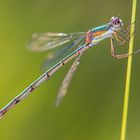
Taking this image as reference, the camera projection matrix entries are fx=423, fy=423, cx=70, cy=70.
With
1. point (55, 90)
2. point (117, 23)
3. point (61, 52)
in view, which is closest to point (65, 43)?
point (61, 52)

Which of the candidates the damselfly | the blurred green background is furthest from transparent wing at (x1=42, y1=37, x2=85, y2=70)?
the blurred green background

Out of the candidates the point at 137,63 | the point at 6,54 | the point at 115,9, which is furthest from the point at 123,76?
the point at 6,54

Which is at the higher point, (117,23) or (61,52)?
(117,23)

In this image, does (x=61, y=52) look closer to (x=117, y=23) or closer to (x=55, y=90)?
(x=55, y=90)

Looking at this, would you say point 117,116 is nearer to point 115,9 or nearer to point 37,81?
point 37,81

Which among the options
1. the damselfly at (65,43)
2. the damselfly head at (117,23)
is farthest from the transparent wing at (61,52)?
the damselfly head at (117,23)
